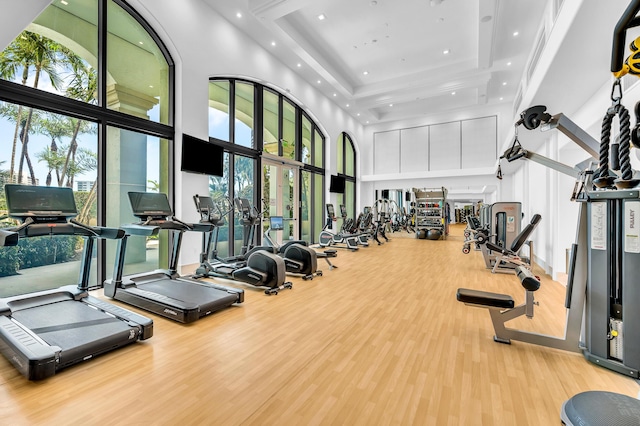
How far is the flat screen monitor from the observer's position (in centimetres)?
271

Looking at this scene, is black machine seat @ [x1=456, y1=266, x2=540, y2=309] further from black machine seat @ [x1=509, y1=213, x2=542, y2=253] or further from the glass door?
the glass door

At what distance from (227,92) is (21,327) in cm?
560

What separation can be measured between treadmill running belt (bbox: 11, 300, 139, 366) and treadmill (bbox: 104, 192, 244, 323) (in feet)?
1.72

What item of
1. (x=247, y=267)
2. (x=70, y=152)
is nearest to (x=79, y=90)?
(x=70, y=152)

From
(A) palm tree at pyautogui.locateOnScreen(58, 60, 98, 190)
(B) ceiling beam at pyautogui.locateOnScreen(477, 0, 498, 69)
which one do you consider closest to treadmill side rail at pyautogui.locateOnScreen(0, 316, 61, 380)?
(A) palm tree at pyautogui.locateOnScreen(58, 60, 98, 190)

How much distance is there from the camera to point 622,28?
56.2 inches

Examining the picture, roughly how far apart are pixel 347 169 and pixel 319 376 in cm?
1129

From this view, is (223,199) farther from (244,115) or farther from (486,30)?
(486,30)

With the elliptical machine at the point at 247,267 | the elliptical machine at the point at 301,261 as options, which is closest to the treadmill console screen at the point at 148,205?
the elliptical machine at the point at 247,267

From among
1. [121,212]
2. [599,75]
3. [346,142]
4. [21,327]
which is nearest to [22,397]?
[21,327]

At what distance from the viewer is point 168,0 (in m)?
5.14

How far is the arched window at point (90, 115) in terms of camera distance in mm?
3742

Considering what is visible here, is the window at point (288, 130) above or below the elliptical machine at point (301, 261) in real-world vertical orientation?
above

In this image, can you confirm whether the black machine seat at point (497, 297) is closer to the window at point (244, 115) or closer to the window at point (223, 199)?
the window at point (223, 199)
